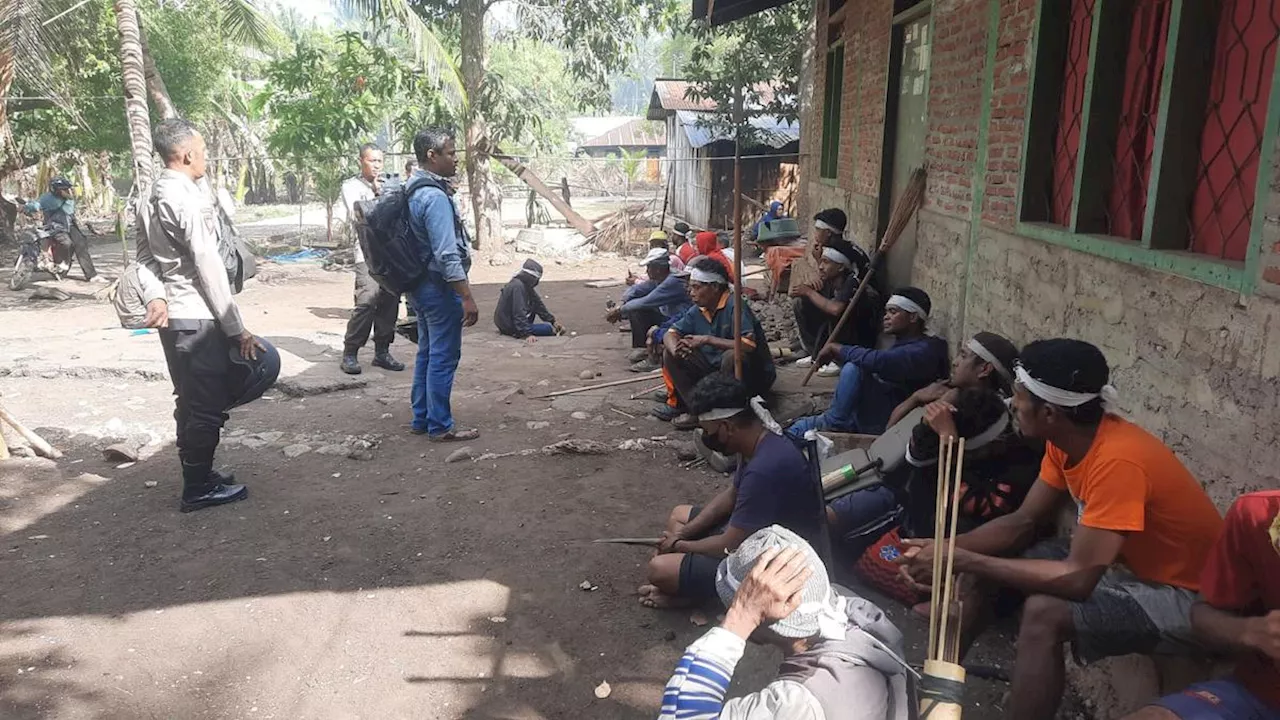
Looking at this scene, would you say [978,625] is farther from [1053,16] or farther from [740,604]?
[1053,16]

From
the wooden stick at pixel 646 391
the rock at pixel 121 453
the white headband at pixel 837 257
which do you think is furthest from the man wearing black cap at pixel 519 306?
the rock at pixel 121 453

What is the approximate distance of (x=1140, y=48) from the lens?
3.38 metres

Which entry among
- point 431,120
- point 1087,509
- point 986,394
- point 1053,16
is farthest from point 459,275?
point 431,120

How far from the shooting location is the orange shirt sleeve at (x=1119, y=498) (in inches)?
91.0

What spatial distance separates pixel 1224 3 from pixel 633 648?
10.2ft

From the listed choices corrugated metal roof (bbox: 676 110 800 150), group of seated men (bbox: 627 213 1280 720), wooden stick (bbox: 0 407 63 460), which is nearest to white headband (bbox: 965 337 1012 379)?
group of seated men (bbox: 627 213 1280 720)

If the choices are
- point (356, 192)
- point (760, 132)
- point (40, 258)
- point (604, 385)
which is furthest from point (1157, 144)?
point (760, 132)

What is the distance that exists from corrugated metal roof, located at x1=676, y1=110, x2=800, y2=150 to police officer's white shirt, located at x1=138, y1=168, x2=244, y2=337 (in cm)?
1544

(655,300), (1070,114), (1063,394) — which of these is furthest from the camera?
(655,300)

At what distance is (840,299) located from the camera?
607 centimetres

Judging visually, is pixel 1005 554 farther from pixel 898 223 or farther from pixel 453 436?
pixel 453 436

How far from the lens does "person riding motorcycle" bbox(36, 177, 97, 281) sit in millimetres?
13695

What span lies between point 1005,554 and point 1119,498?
2.33 ft

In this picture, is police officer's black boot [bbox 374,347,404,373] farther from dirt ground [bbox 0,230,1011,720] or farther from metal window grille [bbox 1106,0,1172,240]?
metal window grille [bbox 1106,0,1172,240]
